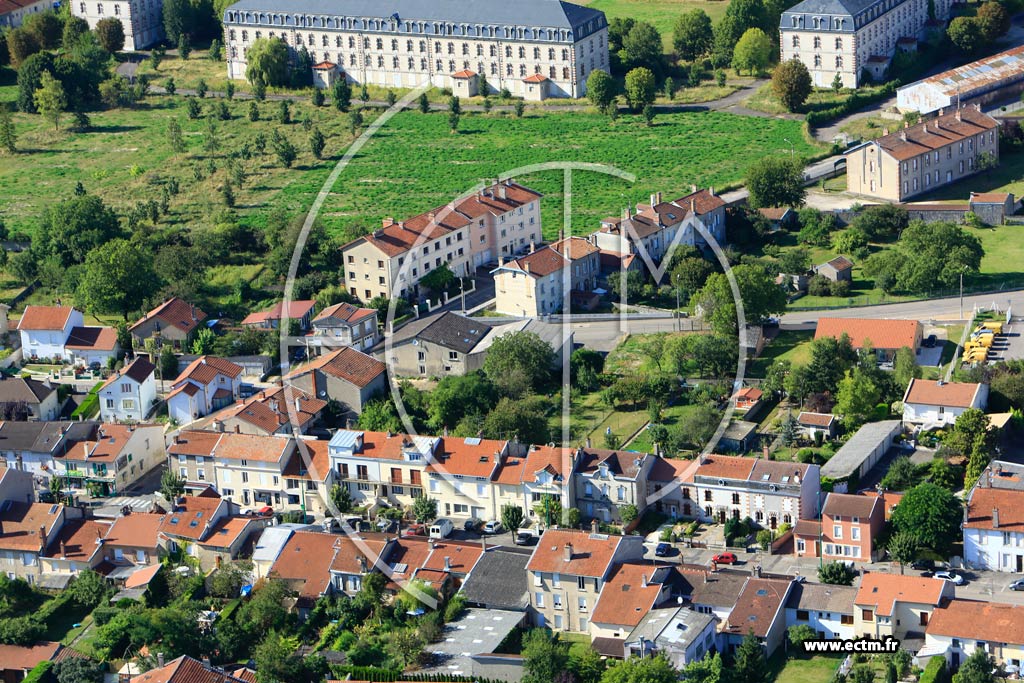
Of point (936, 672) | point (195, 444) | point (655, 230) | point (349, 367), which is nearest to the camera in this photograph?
point (936, 672)

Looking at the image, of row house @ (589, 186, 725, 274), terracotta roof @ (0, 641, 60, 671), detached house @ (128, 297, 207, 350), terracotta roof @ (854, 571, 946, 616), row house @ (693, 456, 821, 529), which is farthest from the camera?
row house @ (589, 186, 725, 274)

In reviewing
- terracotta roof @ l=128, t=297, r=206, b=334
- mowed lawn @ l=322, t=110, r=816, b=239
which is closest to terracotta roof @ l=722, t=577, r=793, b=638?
terracotta roof @ l=128, t=297, r=206, b=334

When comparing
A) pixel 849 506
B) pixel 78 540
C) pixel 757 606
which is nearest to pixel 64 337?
pixel 78 540

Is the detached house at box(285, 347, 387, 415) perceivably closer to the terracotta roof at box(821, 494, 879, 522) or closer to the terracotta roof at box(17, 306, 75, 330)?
the terracotta roof at box(17, 306, 75, 330)

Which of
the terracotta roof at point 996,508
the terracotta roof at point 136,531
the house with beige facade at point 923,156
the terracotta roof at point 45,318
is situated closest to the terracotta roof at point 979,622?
the terracotta roof at point 996,508

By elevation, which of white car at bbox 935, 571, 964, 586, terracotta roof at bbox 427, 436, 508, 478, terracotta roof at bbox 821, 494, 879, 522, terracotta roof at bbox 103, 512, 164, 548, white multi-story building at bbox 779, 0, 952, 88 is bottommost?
white car at bbox 935, 571, 964, 586

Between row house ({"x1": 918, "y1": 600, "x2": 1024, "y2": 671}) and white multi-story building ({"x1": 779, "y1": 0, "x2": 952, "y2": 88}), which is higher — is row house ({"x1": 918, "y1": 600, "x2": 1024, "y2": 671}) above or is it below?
below

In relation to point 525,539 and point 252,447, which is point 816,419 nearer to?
point 525,539

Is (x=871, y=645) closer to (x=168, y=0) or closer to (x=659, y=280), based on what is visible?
(x=659, y=280)
